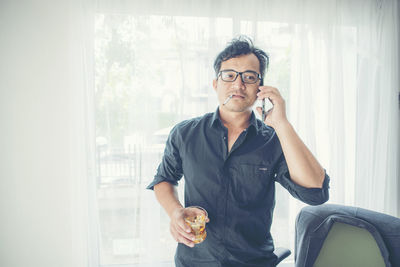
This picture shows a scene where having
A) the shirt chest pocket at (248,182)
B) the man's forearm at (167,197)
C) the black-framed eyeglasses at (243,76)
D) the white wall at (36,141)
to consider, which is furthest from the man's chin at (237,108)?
the white wall at (36,141)

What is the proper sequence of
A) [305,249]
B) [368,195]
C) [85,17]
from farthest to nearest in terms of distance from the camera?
[368,195], [85,17], [305,249]

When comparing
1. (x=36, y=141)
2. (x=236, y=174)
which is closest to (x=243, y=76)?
(x=236, y=174)

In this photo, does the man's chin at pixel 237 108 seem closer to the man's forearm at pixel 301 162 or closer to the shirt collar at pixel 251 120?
the shirt collar at pixel 251 120

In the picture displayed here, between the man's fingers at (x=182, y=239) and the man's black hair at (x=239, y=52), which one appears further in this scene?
the man's black hair at (x=239, y=52)

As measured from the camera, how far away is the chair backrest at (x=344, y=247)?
132cm

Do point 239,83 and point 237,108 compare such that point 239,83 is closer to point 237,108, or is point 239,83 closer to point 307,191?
point 237,108

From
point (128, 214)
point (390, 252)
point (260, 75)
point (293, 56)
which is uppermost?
point (293, 56)

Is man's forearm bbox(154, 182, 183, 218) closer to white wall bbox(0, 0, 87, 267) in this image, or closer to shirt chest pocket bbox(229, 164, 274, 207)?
shirt chest pocket bbox(229, 164, 274, 207)

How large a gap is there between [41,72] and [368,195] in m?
2.83

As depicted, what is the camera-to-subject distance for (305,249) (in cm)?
133

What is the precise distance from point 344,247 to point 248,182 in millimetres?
746

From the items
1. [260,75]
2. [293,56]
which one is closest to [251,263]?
[260,75]

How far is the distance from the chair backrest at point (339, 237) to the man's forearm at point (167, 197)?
0.77 meters

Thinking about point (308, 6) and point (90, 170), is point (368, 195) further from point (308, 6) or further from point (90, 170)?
point (90, 170)
